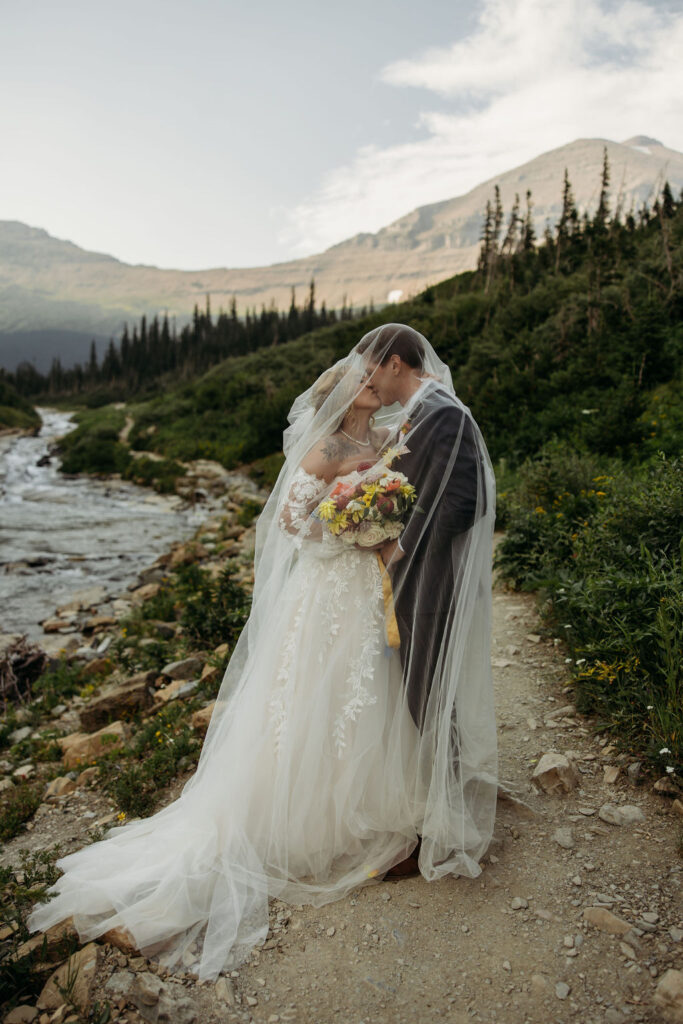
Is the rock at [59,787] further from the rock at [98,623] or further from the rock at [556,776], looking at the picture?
the rock at [98,623]

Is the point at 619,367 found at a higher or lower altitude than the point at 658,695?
higher

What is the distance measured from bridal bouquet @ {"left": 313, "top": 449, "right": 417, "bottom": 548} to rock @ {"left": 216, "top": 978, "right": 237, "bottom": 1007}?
6.46 ft

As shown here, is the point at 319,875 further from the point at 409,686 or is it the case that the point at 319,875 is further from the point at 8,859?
the point at 8,859

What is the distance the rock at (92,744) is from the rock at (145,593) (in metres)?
4.68

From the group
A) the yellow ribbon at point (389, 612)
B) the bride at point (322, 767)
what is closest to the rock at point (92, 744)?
the bride at point (322, 767)

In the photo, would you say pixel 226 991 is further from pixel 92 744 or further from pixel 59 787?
pixel 92 744

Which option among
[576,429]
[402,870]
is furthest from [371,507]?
[576,429]

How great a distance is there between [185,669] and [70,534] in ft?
33.9

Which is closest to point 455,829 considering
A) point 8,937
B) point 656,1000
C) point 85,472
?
point 656,1000

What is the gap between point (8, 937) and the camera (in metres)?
2.78

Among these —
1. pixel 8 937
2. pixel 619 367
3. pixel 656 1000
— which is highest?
pixel 619 367

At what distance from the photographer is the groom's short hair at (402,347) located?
128 inches

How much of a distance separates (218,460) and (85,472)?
5782 millimetres

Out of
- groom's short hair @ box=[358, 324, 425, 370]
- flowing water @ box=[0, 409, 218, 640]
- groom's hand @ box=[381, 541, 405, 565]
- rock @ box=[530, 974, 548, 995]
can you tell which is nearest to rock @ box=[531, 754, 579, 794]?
rock @ box=[530, 974, 548, 995]
